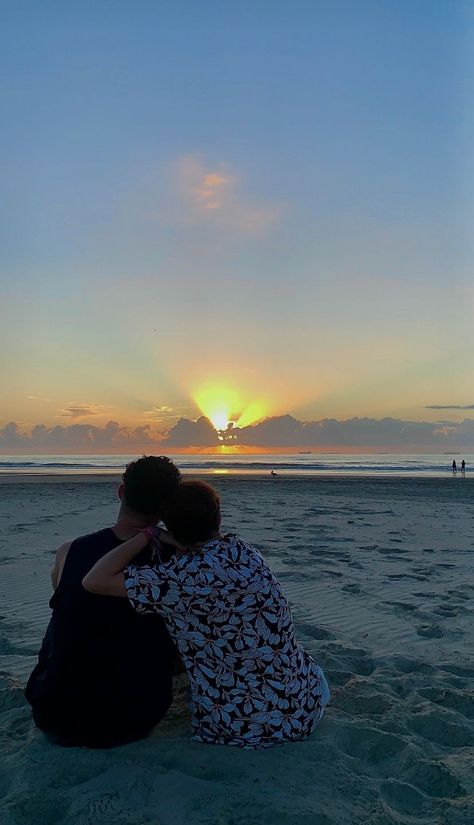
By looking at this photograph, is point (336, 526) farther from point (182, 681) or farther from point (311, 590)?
point (182, 681)

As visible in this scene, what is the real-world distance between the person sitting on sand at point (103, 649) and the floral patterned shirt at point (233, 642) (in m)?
0.20

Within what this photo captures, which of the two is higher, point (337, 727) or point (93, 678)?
point (93, 678)

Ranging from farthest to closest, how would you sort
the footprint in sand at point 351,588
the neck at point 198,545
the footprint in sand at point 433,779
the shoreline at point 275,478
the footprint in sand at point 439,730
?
the shoreline at point 275,478 → the footprint in sand at point 351,588 → the footprint in sand at point 439,730 → the neck at point 198,545 → the footprint in sand at point 433,779

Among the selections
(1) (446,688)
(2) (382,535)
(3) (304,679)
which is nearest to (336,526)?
(2) (382,535)

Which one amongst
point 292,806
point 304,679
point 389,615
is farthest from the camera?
point 389,615

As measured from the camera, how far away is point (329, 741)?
10.8ft

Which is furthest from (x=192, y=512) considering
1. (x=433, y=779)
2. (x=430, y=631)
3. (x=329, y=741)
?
(x=430, y=631)

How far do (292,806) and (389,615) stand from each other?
320 cm

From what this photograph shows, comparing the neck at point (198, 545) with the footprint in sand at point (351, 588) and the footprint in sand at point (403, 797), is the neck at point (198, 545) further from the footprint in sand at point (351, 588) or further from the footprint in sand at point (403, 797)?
the footprint in sand at point (351, 588)

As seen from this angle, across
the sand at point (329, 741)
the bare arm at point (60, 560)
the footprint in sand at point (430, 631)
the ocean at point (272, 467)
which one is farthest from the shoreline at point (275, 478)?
the bare arm at point (60, 560)

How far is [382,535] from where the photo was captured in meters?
10.3

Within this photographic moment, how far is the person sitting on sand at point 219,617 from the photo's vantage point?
2936mm

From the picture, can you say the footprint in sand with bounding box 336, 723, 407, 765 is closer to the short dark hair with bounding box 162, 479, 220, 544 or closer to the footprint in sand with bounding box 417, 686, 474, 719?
the footprint in sand with bounding box 417, 686, 474, 719

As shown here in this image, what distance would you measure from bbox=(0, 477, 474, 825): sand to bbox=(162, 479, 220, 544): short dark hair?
44.6 inches
